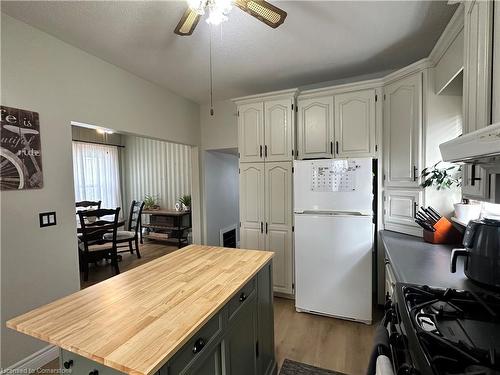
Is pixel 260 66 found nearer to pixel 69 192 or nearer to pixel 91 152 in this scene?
pixel 69 192

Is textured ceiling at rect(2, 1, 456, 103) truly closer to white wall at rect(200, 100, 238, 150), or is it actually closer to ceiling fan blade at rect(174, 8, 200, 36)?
ceiling fan blade at rect(174, 8, 200, 36)

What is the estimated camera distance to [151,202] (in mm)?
5582

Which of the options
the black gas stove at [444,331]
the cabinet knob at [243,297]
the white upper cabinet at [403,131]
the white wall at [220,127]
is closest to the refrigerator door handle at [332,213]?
the white upper cabinet at [403,131]

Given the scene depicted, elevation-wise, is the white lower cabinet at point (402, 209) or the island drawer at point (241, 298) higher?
the white lower cabinet at point (402, 209)

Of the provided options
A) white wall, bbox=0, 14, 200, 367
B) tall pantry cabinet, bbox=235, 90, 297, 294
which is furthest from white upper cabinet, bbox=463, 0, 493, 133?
white wall, bbox=0, 14, 200, 367

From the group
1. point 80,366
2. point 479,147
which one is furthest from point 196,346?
point 479,147

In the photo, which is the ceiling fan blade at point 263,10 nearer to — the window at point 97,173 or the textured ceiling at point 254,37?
the textured ceiling at point 254,37

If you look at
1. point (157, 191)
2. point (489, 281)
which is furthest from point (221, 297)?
point (157, 191)

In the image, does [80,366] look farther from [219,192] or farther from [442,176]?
[219,192]

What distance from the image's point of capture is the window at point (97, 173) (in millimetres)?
5070

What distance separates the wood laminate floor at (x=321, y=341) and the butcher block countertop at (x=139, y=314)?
112 cm

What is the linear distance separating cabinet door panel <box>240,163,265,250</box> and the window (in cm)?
395

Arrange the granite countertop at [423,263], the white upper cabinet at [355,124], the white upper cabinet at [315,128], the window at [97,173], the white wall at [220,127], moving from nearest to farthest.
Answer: the granite countertop at [423,263] < the white upper cabinet at [355,124] < the white upper cabinet at [315,128] < the white wall at [220,127] < the window at [97,173]

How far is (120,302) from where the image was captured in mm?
1079
